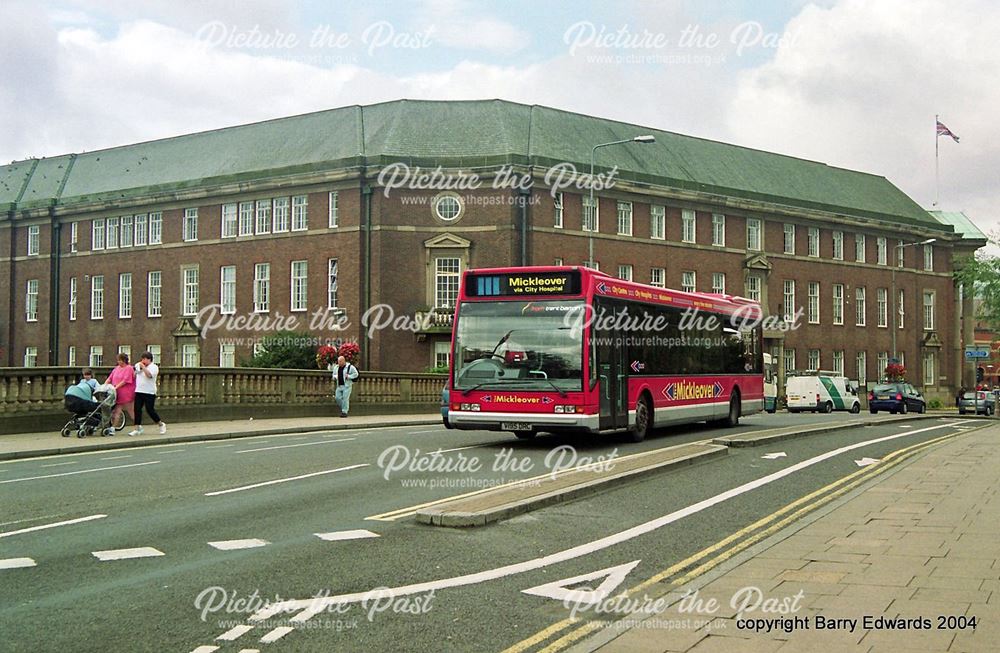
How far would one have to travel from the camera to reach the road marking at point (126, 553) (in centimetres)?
884

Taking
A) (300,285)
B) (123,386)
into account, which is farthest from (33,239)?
(123,386)

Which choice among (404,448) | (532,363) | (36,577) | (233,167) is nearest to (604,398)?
(532,363)

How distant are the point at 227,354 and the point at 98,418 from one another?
38439 mm

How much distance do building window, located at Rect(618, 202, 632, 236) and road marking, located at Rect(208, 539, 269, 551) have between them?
51402 mm

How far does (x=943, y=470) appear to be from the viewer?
635 inches

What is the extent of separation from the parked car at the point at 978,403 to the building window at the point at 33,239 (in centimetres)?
5853

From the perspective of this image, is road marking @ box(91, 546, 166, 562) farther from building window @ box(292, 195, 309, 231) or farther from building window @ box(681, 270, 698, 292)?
building window @ box(681, 270, 698, 292)

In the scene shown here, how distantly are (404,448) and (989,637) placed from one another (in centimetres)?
1363

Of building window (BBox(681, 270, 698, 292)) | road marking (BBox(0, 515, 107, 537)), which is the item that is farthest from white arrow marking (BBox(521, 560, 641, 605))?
building window (BBox(681, 270, 698, 292))

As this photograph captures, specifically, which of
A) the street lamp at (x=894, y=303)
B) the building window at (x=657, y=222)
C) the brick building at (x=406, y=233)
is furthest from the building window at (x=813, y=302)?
the building window at (x=657, y=222)

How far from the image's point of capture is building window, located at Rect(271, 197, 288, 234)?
57.9 m

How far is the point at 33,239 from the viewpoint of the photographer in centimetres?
6969

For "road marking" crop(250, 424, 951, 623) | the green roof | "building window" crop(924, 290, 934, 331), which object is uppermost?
the green roof

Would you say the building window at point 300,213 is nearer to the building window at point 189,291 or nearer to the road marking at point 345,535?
the building window at point 189,291
